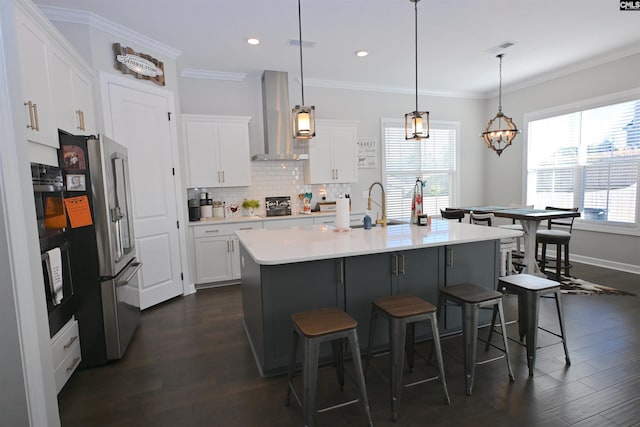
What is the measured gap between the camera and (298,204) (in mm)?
5418

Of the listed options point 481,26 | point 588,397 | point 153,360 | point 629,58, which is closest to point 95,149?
point 153,360

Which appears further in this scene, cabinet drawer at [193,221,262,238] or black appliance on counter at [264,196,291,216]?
black appliance on counter at [264,196,291,216]

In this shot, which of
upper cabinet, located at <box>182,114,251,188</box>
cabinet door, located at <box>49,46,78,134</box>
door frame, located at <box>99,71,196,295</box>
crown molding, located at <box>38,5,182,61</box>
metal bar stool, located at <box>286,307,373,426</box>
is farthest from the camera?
upper cabinet, located at <box>182,114,251,188</box>

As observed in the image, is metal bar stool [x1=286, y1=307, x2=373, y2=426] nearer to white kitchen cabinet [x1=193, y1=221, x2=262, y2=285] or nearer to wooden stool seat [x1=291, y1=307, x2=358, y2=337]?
wooden stool seat [x1=291, y1=307, x2=358, y2=337]

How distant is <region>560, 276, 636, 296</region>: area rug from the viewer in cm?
381

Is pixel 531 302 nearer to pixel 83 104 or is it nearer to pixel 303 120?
pixel 303 120

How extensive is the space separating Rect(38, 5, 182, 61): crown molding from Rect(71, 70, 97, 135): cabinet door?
553 millimetres

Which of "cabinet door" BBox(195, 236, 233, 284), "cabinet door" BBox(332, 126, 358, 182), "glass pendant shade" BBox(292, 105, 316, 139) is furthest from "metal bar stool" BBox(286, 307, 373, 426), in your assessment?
"cabinet door" BBox(332, 126, 358, 182)

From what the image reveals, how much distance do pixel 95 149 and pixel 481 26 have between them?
398cm

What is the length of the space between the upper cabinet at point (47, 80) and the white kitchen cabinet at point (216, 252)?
187 centimetres

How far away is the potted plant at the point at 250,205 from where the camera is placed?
498 cm

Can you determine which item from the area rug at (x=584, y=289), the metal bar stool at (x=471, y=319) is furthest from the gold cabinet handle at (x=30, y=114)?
the area rug at (x=584, y=289)

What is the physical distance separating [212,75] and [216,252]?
2552 mm

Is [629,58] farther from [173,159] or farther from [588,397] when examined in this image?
[173,159]
